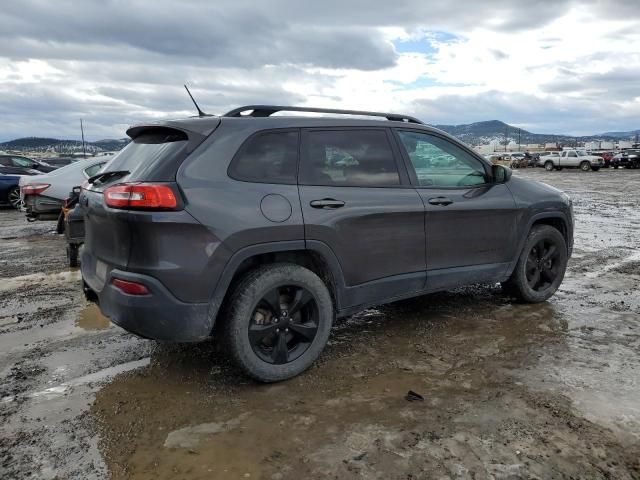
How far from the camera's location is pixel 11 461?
2699 mm

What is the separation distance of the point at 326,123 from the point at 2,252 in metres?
7.01

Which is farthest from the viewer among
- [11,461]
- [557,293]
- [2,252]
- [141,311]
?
[2,252]

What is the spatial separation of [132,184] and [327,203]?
1269 millimetres

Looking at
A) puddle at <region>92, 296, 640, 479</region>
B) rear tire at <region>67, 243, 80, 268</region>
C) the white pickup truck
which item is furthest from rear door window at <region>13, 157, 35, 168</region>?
the white pickup truck

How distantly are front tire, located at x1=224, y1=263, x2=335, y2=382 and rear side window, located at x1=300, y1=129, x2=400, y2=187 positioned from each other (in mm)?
698

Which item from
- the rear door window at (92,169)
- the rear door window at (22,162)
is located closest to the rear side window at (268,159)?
the rear door window at (92,169)

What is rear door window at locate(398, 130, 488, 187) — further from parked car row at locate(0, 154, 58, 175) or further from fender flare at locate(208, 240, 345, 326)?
parked car row at locate(0, 154, 58, 175)

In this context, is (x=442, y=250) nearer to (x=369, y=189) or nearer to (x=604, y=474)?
(x=369, y=189)

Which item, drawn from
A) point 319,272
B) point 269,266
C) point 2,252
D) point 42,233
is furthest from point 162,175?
point 42,233

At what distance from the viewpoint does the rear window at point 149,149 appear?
11.0 ft

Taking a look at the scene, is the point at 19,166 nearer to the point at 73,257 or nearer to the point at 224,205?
the point at 73,257

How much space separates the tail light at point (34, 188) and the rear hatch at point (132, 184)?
5836 mm

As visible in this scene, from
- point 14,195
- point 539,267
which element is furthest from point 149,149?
point 14,195

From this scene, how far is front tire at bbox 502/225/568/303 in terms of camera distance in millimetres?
5113
